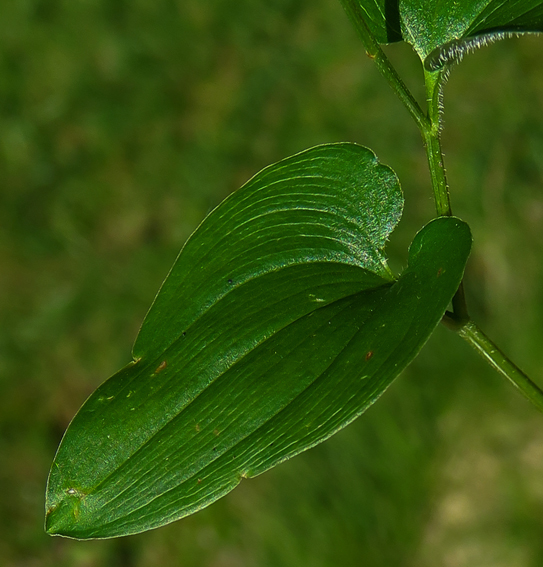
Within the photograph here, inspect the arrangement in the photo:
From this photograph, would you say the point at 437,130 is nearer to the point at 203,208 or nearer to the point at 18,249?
the point at 203,208

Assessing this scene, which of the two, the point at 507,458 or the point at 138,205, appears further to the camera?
the point at 138,205

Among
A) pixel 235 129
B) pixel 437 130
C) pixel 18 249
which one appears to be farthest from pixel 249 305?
pixel 18 249

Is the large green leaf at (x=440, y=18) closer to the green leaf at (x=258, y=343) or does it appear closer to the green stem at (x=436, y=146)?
the green stem at (x=436, y=146)

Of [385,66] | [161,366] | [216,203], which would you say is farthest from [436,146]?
[216,203]

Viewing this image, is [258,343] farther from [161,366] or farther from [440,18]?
[440,18]

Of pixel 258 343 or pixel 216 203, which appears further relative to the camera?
pixel 216 203

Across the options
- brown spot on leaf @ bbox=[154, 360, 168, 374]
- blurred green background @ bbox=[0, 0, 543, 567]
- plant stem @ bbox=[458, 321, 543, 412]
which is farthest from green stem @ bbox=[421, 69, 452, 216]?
blurred green background @ bbox=[0, 0, 543, 567]

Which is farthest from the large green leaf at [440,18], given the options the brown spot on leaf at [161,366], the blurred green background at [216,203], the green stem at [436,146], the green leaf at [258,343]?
the blurred green background at [216,203]
